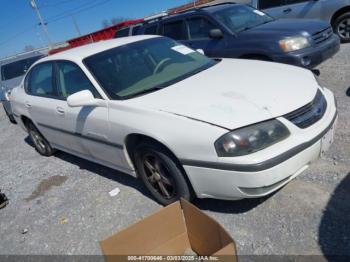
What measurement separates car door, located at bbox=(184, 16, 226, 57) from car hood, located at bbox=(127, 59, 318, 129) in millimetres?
2528

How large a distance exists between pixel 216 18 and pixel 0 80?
670cm

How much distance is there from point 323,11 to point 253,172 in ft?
21.3

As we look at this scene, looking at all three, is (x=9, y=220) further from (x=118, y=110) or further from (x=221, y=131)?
(x=221, y=131)

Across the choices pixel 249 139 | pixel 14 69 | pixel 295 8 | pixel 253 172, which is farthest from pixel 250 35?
pixel 14 69

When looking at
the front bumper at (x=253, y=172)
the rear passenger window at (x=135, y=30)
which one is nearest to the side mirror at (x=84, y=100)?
the front bumper at (x=253, y=172)

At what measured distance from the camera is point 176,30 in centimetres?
681

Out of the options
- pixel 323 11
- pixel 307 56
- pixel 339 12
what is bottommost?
pixel 339 12

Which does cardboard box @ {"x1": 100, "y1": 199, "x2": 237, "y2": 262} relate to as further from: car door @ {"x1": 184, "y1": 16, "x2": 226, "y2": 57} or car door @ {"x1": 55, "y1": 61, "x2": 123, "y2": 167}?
car door @ {"x1": 184, "y1": 16, "x2": 226, "y2": 57}

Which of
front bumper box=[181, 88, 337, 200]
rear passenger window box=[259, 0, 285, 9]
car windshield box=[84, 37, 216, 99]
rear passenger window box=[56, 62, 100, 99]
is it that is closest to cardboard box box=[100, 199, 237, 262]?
front bumper box=[181, 88, 337, 200]

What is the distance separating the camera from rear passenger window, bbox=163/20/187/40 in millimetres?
6660

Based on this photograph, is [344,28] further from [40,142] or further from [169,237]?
[169,237]

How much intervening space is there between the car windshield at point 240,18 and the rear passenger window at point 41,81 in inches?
127

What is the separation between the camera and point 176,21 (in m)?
6.77

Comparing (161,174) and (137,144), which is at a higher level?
(137,144)
